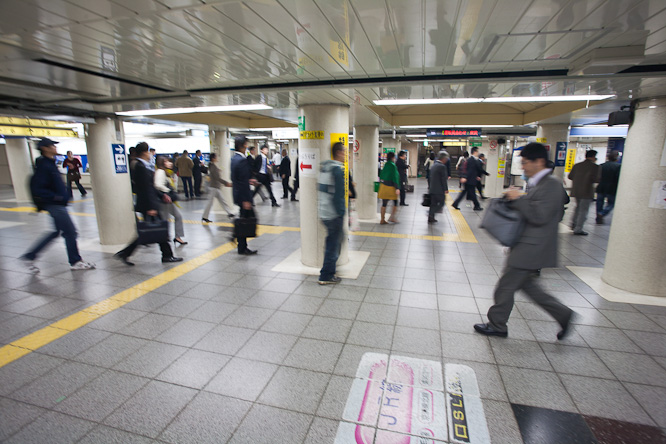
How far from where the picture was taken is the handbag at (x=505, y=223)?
2.96m

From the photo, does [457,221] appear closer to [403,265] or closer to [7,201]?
[403,265]

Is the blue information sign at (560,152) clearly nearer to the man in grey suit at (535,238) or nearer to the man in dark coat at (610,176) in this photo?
the man in dark coat at (610,176)

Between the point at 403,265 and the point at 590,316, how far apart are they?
8.13 feet

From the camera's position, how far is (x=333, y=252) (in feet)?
14.8

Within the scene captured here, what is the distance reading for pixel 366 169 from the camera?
945 centimetres

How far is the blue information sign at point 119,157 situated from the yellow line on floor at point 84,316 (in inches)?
108

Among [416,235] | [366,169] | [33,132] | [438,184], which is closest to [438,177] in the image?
[438,184]

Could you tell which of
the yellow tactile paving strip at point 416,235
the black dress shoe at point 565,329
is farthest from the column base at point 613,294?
the yellow tactile paving strip at point 416,235

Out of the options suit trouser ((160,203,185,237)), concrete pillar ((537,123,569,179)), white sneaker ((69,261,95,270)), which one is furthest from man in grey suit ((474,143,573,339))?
concrete pillar ((537,123,569,179))

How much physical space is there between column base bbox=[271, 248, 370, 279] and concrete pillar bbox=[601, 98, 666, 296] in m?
3.55

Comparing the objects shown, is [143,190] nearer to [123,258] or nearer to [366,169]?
[123,258]

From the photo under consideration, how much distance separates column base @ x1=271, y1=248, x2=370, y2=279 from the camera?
509cm

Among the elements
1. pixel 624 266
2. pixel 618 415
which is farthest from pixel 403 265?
pixel 618 415

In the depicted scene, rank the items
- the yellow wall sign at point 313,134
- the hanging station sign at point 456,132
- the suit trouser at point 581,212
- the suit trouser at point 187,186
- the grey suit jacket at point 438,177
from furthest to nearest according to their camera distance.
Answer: the suit trouser at point 187,186, the hanging station sign at point 456,132, the grey suit jacket at point 438,177, the suit trouser at point 581,212, the yellow wall sign at point 313,134
